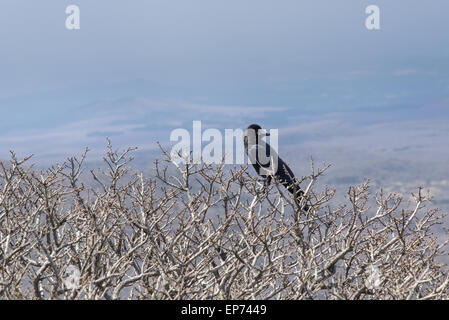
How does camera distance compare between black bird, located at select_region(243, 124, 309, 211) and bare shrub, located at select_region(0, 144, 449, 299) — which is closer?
bare shrub, located at select_region(0, 144, 449, 299)

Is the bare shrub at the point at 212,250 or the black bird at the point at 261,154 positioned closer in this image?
the bare shrub at the point at 212,250

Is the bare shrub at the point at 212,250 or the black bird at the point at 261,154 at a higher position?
the black bird at the point at 261,154

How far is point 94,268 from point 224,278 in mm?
2038

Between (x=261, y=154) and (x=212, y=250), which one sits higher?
(x=261, y=154)

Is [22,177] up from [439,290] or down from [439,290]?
up

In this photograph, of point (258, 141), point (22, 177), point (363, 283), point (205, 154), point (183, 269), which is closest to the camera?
point (183, 269)

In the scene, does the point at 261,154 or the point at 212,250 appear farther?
the point at 261,154

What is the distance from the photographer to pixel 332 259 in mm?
9242

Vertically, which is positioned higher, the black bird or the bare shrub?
the black bird

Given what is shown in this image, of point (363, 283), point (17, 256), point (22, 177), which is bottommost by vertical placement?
point (363, 283)

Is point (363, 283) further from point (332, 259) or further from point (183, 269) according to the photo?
point (183, 269)
